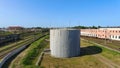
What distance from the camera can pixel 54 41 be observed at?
33.4 metres

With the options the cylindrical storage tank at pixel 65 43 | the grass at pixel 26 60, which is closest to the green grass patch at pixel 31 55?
the grass at pixel 26 60

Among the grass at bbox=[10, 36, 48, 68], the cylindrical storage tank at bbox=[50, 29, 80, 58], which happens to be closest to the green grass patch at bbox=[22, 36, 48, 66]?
the grass at bbox=[10, 36, 48, 68]

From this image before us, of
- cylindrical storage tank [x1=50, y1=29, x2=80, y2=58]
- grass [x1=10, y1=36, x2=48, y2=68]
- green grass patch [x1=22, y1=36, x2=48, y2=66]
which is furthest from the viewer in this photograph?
cylindrical storage tank [x1=50, y1=29, x2=80, y2=58]

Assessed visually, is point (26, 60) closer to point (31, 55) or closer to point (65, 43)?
point (31, 55)

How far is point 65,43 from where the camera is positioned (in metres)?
32.2

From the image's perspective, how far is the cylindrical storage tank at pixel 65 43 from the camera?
105 feet

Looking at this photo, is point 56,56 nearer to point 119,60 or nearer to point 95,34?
point 119,60

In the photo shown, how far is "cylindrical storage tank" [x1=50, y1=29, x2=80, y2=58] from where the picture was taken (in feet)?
105

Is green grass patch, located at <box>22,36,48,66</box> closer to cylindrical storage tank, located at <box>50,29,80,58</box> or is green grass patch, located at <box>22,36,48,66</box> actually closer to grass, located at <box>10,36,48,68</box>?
grass, located at <box>10,36,48,68</box>

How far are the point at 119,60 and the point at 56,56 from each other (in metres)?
12.2

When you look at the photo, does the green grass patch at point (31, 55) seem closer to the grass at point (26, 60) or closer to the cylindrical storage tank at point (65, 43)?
the grass at point (26, 60)

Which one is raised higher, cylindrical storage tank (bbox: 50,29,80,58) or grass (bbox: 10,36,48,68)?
cylindrical storage tank (bbox: 50,29,80,58)

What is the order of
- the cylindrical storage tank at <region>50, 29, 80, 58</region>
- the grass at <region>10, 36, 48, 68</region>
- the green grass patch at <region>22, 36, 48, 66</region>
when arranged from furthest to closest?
the cylindrical storage tank at <region>50, 29, 80, 58</region>, the green grass patch at <region>22, 36, 48, 66</region>, the grass at <region>10, 36, 48, 68</region>

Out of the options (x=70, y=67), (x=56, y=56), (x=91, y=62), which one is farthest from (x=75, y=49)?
(x=70, y=67)
